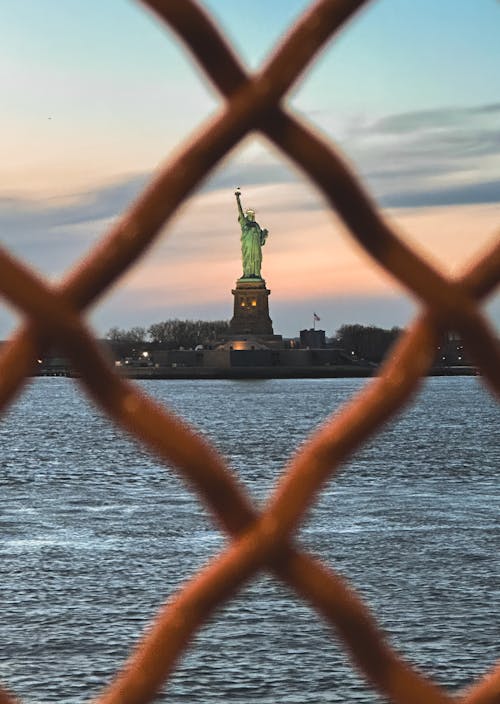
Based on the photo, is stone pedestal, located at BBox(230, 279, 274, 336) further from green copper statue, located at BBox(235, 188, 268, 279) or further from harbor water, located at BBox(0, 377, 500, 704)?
harbor water, located at BBox(0, 377, 500, 704)

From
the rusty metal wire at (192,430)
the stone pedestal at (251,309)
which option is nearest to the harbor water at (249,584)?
the rusty metal wire at (192,430)

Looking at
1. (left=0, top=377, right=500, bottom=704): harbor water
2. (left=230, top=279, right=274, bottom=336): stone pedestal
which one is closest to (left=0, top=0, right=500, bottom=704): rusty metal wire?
(left=0, top=377, right=500, bottom=704): harbor water

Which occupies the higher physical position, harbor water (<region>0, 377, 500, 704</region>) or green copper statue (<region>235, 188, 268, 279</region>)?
green copper statue (<region>235, 188, 268, 279</region>)

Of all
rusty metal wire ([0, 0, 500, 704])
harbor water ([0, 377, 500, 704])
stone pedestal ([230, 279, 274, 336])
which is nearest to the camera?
rusty metal wire ([0, 0, 500, 704])

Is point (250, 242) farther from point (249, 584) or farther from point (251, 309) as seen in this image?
point (249, 584)

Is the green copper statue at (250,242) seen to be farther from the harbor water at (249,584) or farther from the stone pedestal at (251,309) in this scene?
the harbor water at (249,584)

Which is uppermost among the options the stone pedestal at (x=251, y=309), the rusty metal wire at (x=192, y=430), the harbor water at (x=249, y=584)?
the stone pedestal at (x=251, y=309)

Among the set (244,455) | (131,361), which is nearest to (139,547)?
(244,455)

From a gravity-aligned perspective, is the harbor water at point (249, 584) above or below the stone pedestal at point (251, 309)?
below
